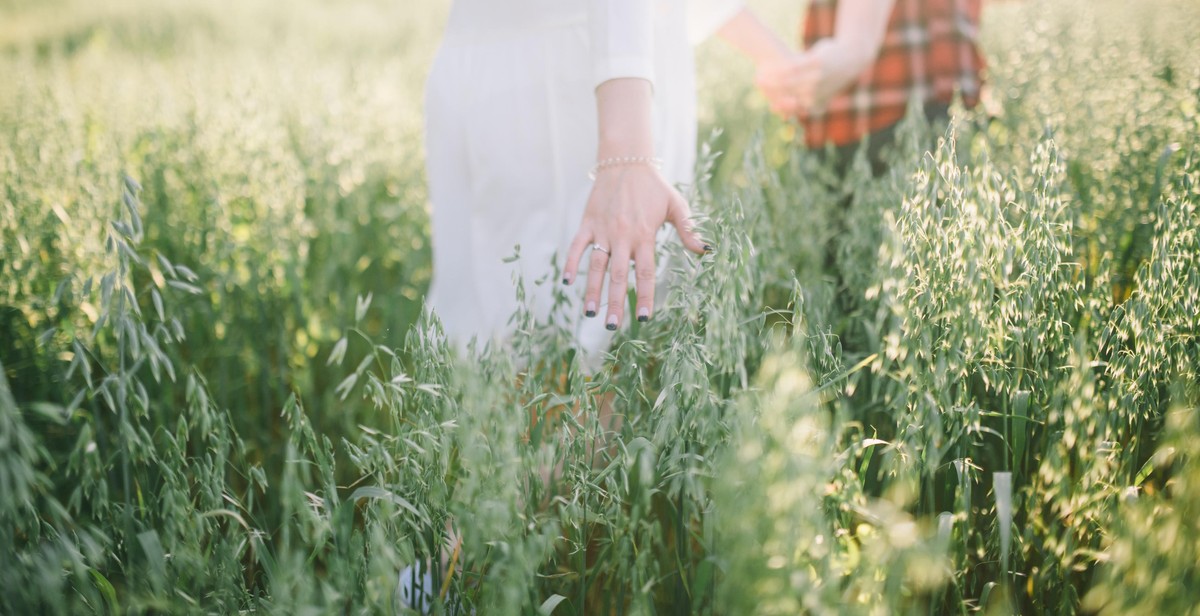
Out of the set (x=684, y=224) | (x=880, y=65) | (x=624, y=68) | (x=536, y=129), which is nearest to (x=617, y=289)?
(x=684, y=224)

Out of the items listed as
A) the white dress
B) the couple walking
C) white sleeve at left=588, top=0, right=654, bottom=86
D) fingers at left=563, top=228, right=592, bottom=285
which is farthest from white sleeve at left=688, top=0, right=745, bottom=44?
fingers at left=563, top=228, right=592, bottom=285

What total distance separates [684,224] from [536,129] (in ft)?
1.42

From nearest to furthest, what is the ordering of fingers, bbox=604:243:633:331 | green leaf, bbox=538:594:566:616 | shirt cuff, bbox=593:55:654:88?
1. green leaf, bbox=538:594:566:616
2. fingers, bbox=604:243:633:331
3. shirt cuff, bbox=593:55:654:88

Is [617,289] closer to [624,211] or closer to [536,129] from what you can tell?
[624,211]

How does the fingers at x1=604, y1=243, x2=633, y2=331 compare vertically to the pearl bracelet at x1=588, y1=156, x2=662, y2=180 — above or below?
below

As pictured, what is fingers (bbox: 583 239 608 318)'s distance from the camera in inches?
50.4

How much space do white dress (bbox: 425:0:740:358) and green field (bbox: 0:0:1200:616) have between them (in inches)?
6.6

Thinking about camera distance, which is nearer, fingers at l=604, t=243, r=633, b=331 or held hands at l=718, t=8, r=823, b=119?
fingers at l=604, t=243, r=633, b=331

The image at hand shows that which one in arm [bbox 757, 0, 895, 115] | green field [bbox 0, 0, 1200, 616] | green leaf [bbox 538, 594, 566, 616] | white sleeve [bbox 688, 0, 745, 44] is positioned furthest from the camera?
arm [bbox 757, 0, 895, 115]

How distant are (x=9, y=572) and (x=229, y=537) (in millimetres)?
242

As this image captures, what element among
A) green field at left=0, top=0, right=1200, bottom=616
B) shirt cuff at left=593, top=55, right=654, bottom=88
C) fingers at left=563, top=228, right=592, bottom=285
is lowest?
green field at left=0, top=0, right=1200, bottom=616

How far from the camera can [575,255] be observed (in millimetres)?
1313

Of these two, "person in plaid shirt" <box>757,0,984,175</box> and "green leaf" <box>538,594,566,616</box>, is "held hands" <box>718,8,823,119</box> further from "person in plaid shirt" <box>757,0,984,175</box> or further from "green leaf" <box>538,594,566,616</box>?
"green leaf" <box>538,594,566,616</box>

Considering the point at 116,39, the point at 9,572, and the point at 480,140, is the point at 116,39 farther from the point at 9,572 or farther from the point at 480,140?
the point at 9,572
